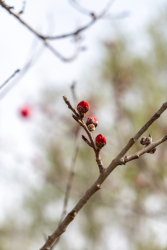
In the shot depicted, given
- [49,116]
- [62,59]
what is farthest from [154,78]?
[62,59]

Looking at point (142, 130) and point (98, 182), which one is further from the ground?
point (142, 130)

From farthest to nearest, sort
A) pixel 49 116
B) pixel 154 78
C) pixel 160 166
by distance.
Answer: pixel 154 78, pixel 49 116, pixel 160 166

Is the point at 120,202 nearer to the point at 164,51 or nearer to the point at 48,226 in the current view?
the point at 164,51

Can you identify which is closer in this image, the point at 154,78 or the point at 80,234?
the point at 154,78

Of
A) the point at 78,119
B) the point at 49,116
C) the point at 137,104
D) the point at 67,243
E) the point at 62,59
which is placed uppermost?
the point at 137,104

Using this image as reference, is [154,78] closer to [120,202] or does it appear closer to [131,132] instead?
[131,132]

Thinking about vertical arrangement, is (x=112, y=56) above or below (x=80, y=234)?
above

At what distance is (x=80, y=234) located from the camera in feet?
24.4

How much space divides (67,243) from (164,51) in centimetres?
541

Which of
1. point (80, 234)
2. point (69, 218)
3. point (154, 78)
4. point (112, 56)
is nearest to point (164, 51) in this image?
point (154, 78)

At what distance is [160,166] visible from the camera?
4.59m

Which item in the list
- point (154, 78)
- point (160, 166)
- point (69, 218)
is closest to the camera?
point (69, 218)

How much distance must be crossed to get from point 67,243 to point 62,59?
6666 millimetres

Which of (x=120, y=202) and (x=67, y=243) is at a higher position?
(x=67, y=243)
